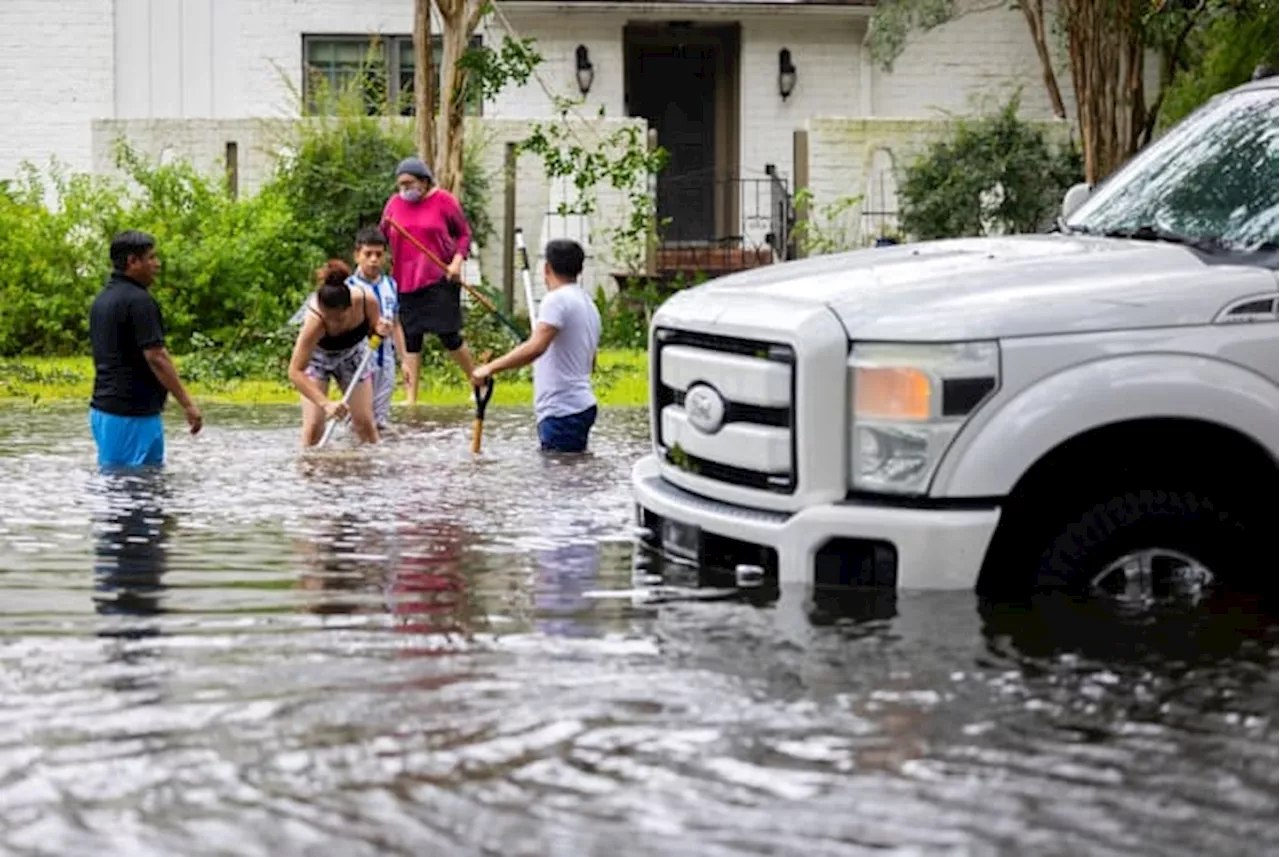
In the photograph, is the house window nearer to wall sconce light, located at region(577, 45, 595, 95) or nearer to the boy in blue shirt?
wall sconce light, located at region(577, 45, 595, 95)

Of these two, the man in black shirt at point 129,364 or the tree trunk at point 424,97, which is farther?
the tree trunk at point 424,97

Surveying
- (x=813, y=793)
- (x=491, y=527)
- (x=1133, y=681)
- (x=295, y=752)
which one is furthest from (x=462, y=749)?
(x=491, y=527)

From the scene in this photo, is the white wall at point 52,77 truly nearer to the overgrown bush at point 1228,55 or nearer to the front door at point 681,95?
the front door at point 681,95

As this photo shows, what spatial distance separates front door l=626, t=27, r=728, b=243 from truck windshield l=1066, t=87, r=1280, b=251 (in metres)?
20.7

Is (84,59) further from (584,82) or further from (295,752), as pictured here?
(295,752)

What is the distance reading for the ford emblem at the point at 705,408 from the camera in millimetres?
9500

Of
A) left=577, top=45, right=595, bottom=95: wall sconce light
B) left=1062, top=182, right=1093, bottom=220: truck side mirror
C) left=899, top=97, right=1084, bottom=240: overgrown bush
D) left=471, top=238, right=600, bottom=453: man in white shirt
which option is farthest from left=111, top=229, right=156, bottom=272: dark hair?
left=577, top=45, right=595, bottom=95: wall sconce light

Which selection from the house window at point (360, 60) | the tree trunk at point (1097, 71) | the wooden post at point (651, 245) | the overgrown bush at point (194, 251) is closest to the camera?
the overgrown bush at point (194, 251)

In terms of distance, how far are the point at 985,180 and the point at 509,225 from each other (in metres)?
4.89

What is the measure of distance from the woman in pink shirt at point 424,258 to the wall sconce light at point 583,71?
1087 cm

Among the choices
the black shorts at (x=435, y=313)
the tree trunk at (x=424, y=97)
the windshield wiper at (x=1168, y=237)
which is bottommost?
the black shorts at (x=435, y=313)

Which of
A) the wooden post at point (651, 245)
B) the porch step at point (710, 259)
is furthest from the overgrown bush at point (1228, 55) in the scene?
the wooden post at point (651, 245)

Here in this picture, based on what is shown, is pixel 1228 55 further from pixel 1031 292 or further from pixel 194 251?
pixel 1031 292

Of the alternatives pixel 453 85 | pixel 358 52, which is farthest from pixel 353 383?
pixel 358 52
